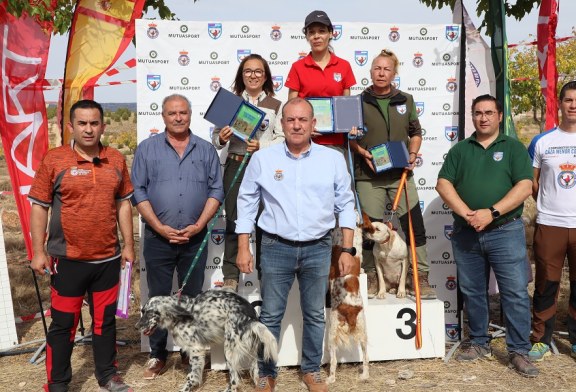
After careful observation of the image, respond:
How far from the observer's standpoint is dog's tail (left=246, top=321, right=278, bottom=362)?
405 centimetres

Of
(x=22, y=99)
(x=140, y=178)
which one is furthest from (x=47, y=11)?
(x=140, y=178)

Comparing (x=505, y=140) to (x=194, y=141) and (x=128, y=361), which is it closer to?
(x=194, y=141)

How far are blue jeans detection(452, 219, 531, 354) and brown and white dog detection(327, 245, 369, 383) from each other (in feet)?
3.15

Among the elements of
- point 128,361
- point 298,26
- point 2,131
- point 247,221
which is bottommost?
point 128,361

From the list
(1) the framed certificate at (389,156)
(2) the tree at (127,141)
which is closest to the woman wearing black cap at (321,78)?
(1) the framed certificate at (389,156)

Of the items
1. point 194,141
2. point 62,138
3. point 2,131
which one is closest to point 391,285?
point 194,141

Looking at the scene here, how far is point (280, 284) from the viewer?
4.13 metres

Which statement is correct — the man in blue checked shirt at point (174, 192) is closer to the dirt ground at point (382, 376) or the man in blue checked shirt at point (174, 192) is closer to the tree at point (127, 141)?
the dirt ground at point (382, 376)

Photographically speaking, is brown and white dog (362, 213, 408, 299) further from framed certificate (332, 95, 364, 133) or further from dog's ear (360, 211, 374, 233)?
framed certificate (332, 95, 364, 133)

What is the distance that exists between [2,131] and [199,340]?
8.44 feet

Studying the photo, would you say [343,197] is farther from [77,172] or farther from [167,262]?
[77,172]

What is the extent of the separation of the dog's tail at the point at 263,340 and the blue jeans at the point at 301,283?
9 centimetres

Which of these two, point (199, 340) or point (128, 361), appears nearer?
point (199, 340)

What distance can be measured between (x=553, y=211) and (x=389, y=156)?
4.56 feet
